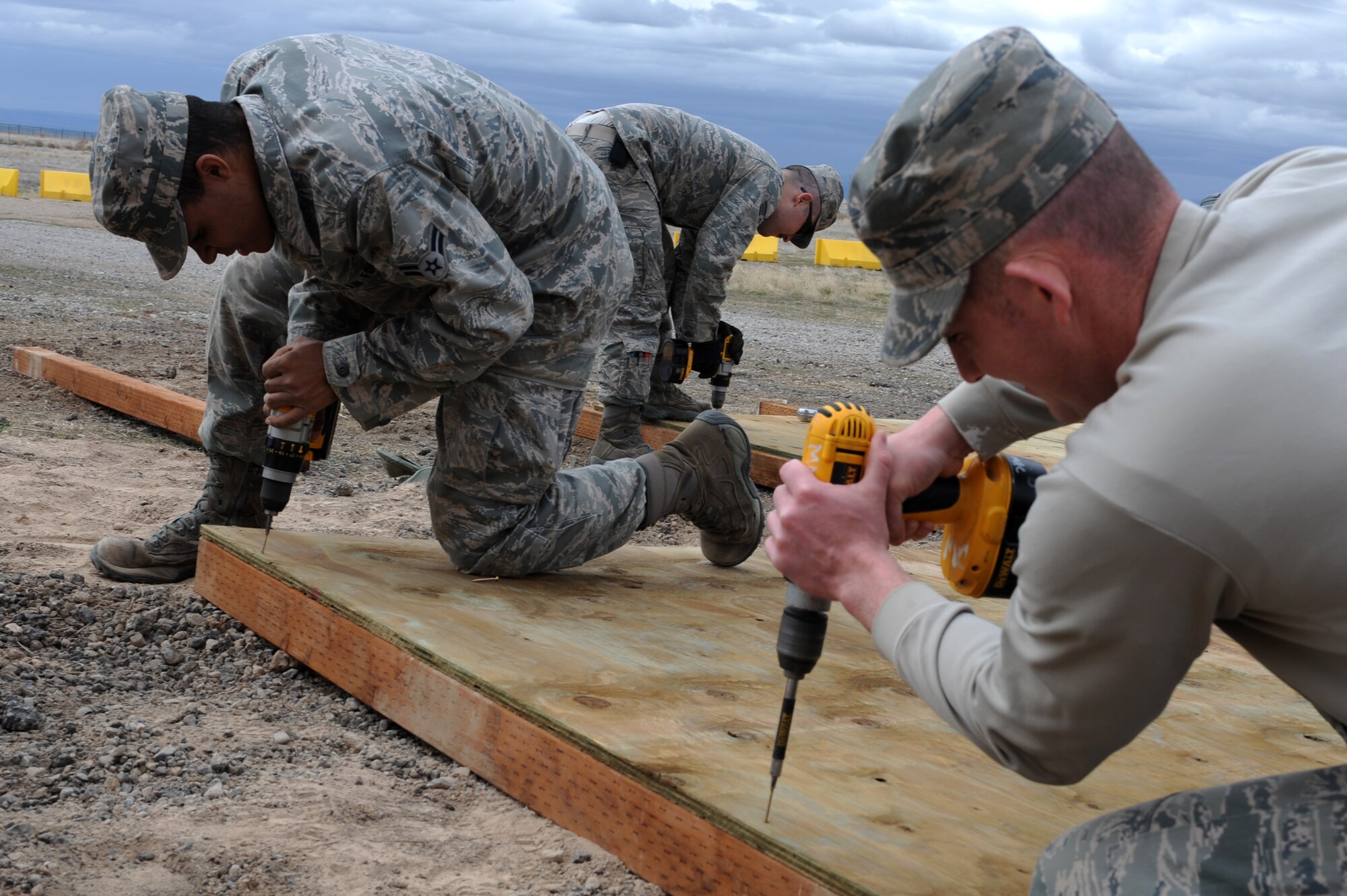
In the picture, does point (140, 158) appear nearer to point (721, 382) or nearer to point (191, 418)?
point (191, 418)

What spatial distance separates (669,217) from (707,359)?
810 millimetres

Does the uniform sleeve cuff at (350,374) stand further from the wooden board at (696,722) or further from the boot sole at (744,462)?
the boot sole at (744,462)

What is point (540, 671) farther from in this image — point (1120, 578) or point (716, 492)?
point (1120, 578)

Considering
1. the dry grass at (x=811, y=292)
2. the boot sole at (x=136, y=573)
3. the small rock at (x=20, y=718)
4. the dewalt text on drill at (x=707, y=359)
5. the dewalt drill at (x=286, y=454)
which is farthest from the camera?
the dry grass at (x=811, y=292)

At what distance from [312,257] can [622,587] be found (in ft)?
4.19

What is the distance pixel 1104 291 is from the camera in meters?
1.56

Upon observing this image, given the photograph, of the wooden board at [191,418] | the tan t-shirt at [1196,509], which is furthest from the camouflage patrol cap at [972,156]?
the wooden board at [191,418]

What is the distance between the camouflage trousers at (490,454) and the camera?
352cm

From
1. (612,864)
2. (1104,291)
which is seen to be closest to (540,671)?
(612,864)

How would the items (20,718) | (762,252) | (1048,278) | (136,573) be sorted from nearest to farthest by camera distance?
(1048,278), (20,718), (136,573), (762,252)

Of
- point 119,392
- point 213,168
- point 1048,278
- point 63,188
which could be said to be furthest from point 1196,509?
point 63,188

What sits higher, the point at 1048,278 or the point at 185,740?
the point at 1048,278

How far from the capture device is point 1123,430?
142 cm

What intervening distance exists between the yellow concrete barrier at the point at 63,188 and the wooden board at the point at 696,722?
82.9ft
